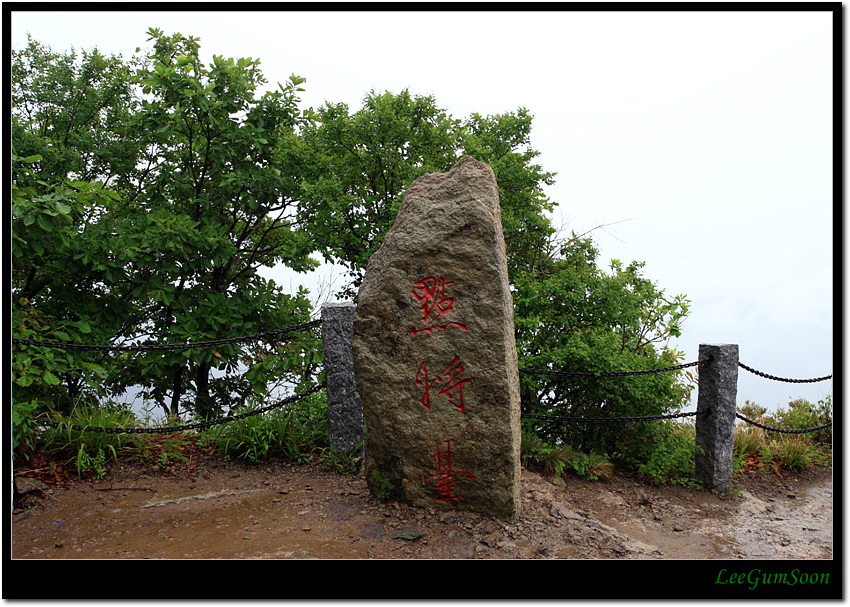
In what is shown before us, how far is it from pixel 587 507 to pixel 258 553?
295 cm

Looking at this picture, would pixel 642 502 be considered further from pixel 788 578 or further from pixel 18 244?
pixel 18 244

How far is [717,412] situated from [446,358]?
11.0 ft

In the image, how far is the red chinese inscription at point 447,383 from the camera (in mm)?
4199

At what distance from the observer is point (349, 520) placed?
4.33 metres

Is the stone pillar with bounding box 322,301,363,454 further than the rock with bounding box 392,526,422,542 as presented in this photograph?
Yes

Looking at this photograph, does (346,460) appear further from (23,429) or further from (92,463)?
(23,429)

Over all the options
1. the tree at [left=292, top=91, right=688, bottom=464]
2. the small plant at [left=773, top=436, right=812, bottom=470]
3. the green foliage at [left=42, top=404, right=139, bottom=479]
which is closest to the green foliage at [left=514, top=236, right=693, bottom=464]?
the tree at [left=292, top=91, right=688, bottom=464]

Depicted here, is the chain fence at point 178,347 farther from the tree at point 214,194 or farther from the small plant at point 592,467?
the small plant at point 592,467

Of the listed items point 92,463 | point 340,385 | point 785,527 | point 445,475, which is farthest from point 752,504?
point 92,463

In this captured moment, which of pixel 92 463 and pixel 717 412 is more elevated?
pixel 717 412

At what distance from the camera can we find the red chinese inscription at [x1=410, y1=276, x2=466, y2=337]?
420 cm

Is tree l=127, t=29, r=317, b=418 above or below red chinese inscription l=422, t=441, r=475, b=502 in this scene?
above

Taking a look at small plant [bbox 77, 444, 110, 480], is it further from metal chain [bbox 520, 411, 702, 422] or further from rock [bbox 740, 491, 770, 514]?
rock [bbox 740, 491, 770, 514]

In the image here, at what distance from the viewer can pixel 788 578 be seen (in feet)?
11.8
